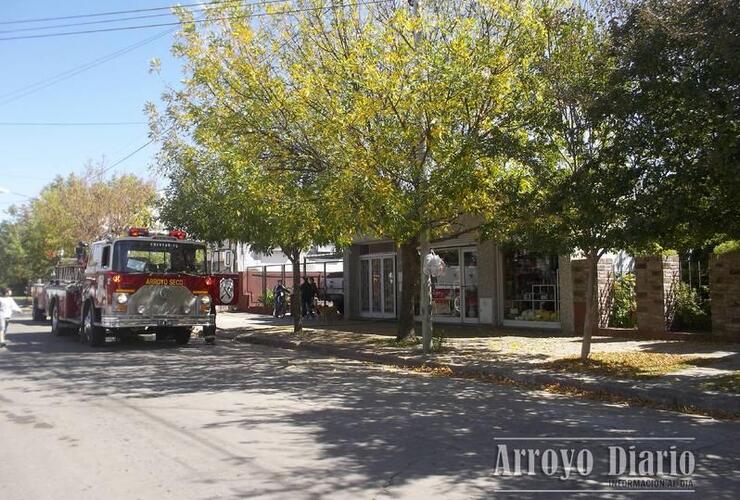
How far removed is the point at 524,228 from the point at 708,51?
15.8ft

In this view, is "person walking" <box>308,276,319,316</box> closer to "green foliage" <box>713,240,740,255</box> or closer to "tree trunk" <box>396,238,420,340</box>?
"tree trunk" <box>396,238,420,340</box>

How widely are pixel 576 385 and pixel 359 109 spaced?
5.90m

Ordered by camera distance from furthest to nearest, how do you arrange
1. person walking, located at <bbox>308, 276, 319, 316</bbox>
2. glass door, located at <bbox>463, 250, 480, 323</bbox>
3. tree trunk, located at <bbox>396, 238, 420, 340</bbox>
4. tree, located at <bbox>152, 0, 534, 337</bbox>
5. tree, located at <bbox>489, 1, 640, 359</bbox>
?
1. person walking, located at <bbox>308, 276, 319, 316</bbox>
2. glass door, located at <bbox>463, 250, 480, 323</bbox>
3. tree trunk, located at <bbox>396, 238, 420, 340</bbox>
4. tree, located at <bbox>152, 0, 534, 337</bbox>
5. tree, located at <bbox>489, 1, 640, 359</bbox>

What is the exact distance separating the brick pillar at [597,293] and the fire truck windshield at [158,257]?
9.46 metres

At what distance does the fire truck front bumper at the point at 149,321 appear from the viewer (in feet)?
49.5

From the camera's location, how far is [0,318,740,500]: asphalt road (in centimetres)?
539

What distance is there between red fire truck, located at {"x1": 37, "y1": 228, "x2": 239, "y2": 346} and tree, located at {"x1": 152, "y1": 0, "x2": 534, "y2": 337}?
2.72m

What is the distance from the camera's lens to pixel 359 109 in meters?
11.6

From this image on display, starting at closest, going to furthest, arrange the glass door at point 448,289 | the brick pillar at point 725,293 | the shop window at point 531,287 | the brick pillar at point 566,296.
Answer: the brick pillar at point 725,293 → the brick pillar at point 566,296 → the shop window at point 531,287 → the glass door at point 448,289

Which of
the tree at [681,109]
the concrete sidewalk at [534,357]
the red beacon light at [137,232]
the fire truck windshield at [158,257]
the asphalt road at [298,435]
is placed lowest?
the asphalt road at [298,435]

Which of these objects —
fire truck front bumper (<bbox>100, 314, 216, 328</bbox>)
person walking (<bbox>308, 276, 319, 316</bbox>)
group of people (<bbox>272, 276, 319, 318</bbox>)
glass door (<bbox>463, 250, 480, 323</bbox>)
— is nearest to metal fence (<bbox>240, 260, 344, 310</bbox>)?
person walking (<bbox>308, 276, 319, 316</bbox>)

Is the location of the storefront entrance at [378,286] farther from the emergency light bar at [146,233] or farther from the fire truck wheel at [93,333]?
the fire truck wheel at [93,333]

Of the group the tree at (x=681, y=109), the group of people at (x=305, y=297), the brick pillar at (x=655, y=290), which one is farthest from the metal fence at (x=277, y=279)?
the tree at (x=681, y=109)

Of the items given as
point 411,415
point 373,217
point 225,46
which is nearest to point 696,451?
point 411,415
